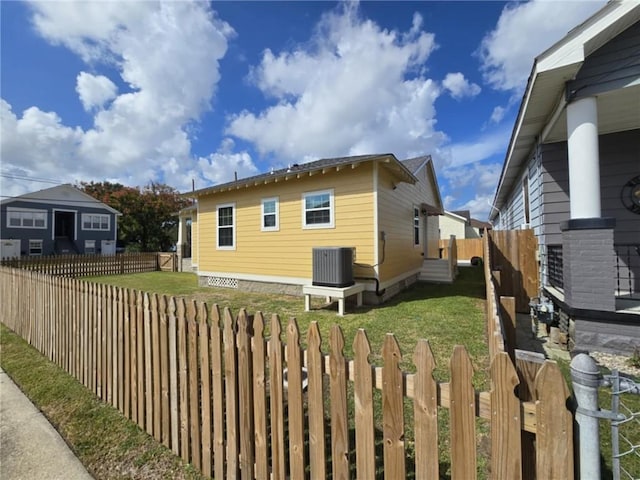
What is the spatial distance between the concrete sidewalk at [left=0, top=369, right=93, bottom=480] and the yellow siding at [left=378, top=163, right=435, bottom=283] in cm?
659

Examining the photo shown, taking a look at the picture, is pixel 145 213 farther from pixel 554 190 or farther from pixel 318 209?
pixel 554 190

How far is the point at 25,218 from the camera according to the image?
2525 centimetres

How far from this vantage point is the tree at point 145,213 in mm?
32219

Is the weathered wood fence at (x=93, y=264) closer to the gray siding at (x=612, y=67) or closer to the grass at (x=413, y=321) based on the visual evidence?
the grass at (x=413, y=321)

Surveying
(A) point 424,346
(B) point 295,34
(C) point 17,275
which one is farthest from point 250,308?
(B) point 295,34

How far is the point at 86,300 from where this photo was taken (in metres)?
3.38

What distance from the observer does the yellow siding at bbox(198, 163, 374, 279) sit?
25.5ft

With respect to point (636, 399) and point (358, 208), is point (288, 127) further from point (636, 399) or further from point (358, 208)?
point (636, 399)

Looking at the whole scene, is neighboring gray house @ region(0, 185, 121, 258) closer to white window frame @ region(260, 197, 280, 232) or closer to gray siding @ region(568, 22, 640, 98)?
white window frame @ region(260, 197, 280, 232)

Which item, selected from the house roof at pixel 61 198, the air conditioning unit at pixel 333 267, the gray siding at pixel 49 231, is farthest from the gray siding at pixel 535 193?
the gray siding at pixel 49 231

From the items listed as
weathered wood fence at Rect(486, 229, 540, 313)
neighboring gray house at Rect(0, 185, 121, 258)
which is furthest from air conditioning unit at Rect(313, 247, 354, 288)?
neighboring gray house at Rect(0, 185, 121, 258)

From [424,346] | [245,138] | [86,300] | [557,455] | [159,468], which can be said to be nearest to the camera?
[557,455]

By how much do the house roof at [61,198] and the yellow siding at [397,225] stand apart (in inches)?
1242

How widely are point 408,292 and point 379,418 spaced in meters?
7.24
